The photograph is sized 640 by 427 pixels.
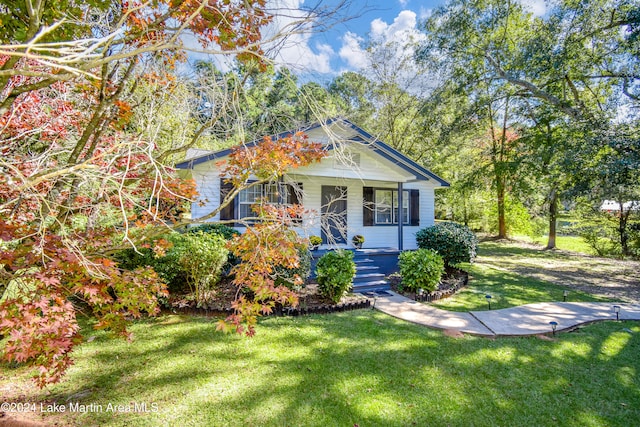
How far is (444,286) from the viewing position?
347 inches

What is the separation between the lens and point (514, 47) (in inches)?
553

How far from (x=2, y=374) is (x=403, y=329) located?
5.93m

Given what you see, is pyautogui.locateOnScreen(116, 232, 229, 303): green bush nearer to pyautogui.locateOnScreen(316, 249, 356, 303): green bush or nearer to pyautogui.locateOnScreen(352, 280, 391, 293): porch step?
pyautogui.locateOnScreen(316, 249, 356, 303): green bush

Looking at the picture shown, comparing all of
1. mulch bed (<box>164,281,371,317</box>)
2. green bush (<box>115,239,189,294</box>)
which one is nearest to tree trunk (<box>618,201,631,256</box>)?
mulch bed (<box>164,281,371,317</box>)

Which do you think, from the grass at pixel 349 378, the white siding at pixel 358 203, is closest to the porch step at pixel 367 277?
the white siding at pixel 358 203

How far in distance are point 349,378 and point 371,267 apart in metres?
5.58

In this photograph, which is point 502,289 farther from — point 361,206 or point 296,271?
point 296,271

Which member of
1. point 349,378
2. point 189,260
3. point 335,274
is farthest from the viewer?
point 335,274

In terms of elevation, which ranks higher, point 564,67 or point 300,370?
point 564,67

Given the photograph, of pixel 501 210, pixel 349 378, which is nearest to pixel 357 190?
pixel 349 378

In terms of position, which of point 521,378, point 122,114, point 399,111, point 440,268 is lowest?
point 521,378

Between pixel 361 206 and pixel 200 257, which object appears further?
pixel 361 206

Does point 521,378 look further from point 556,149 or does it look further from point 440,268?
point 556,149

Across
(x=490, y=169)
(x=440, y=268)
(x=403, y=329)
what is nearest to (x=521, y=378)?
(x=403, y=329)
